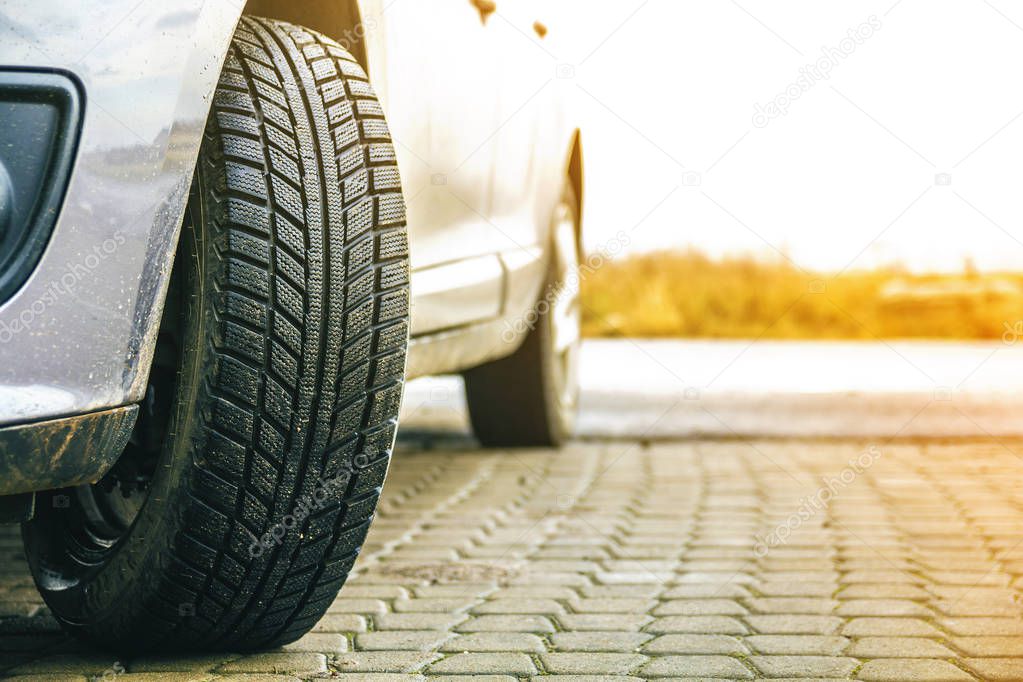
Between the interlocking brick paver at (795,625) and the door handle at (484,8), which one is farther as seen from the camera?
the door handle at (484,8)

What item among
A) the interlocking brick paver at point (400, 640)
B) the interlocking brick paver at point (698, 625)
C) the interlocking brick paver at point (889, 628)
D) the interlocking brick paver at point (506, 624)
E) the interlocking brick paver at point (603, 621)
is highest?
the interlocking brick paver at point (889, 628)

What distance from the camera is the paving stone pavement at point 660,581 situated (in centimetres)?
237

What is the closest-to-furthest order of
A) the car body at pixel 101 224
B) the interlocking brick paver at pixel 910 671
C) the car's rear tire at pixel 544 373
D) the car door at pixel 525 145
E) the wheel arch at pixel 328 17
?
the car body at pixel 101 224 → the interlocking brick paver at pixel 910 671 → the wheel arch at pixel 328 17 → the car door at pixel 525 145 → the car's rear tire at pixel 544 373

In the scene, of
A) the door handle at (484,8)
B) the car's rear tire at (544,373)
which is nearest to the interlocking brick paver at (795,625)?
the door handle at (484,8)

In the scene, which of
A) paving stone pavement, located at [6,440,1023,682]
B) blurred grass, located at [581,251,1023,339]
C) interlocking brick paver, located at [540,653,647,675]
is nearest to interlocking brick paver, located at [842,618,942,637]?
paving stone pavement, located at [6,440,1023,682]

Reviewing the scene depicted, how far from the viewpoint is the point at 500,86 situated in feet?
11.8

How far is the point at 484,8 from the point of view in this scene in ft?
11.3

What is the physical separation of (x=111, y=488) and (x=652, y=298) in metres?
9.69

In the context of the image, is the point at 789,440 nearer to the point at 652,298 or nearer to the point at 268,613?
the point at 268,613

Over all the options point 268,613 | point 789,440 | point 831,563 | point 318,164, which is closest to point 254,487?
point 268,613

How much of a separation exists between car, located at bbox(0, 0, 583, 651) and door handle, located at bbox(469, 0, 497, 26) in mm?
602

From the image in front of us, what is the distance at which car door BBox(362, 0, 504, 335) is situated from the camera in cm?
278

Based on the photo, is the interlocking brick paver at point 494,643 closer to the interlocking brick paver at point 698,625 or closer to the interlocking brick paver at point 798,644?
the interlocking brick paver at point 698,625

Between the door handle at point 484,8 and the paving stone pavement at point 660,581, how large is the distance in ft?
4.44
